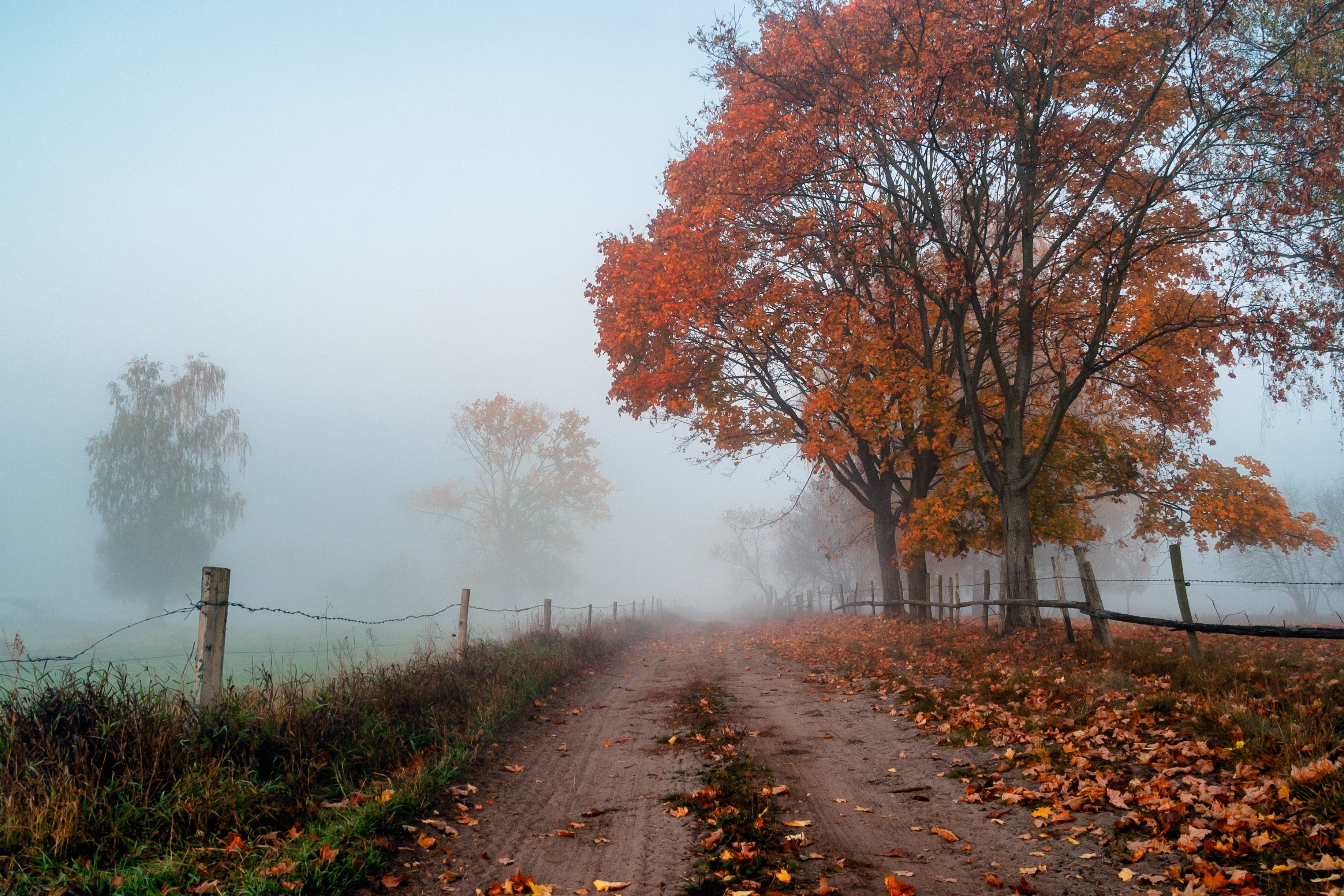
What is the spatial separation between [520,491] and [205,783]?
139 feet

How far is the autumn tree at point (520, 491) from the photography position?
4488 centimetres

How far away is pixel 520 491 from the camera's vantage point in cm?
4641

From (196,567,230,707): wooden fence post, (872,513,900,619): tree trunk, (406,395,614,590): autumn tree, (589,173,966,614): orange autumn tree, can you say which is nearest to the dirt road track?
(196,567,230,707): wooden fence post

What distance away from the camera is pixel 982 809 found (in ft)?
16.2

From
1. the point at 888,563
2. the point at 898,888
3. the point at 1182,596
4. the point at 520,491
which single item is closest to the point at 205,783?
the point at 898,888

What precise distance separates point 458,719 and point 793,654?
358 inches

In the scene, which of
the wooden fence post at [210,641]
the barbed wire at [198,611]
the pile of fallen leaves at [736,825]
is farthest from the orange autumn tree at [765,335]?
the wooden fence post at [210,641]

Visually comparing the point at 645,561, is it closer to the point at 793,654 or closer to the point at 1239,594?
the point at 1239,594

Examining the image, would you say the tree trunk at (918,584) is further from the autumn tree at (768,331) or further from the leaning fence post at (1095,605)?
the leaning fence post at (1095,605)

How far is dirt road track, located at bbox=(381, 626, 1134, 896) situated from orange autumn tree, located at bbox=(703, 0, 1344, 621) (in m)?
6.34

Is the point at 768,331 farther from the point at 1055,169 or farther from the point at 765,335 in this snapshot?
the point at 1055,169

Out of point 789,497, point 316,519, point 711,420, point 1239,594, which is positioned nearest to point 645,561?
point 316,519

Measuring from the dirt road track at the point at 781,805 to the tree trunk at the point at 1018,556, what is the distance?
434 centimetres

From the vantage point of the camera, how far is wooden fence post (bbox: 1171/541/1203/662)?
8086 millimetres
